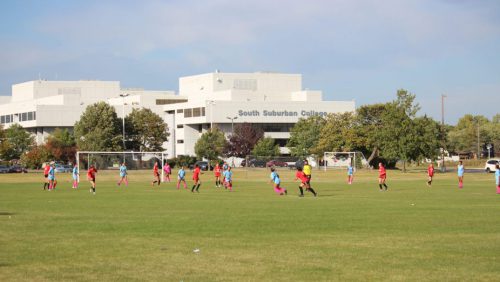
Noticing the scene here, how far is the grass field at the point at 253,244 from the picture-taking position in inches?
541

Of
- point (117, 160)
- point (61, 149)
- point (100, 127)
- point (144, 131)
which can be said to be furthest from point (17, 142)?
point (117, 160)

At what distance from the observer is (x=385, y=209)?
93.9ft

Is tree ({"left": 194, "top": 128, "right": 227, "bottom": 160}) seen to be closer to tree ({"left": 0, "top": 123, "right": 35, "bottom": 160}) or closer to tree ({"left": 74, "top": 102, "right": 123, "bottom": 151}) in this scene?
tree ({"left": 74, "top": 102, "right": 123, "bottom": 151})

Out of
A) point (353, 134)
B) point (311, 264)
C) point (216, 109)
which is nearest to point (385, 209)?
point (311, 264)

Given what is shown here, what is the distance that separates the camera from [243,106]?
137 metres

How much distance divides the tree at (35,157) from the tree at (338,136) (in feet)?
131

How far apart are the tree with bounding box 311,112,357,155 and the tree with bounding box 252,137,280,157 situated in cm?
1090

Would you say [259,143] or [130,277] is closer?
[130,277]

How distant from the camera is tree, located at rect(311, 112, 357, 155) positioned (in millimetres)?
105875

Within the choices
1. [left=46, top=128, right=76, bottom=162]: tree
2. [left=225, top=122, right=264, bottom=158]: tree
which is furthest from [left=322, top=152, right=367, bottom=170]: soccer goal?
[left=46, top=128, right=76, bottom=162]: tree

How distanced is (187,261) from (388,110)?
84.4m

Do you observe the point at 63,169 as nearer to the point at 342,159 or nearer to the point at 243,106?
the point at 342,159

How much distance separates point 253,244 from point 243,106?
11934 centimetres

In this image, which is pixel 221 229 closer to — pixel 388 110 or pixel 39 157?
pixel 388 110
